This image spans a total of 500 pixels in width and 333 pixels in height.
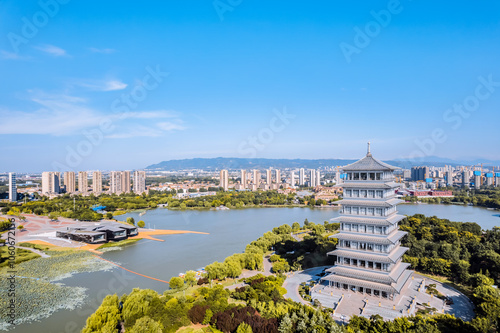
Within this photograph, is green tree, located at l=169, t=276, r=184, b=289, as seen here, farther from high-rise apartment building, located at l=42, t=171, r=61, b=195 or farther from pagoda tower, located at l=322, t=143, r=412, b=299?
high-rise apartment building, located at l=42, t=171, r=61, b=195

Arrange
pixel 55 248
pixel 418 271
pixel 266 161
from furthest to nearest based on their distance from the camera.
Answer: pixel 266 161 → pixel 55 248 → pixel 418 271

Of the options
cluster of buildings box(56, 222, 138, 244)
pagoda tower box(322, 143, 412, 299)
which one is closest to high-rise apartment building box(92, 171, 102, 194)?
cluster of buildings box(56, 222, 138, 244)

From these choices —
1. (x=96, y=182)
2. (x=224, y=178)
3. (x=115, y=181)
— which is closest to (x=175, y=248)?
(x=96, y=182)

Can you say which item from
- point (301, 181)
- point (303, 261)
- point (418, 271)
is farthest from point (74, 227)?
point (301, 181)

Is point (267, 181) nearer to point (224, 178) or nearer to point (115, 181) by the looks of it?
point (224, 178)

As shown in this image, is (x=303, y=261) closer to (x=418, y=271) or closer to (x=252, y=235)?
(x=418, y=271)

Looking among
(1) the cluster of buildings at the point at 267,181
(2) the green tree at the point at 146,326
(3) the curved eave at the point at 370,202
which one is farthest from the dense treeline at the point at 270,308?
(1) the cluster of buildings at the point at 267,181

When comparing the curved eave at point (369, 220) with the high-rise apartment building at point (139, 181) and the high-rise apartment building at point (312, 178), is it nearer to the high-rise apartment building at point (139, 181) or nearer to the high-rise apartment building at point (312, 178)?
the high-rise apartment building at point (139, 181)
